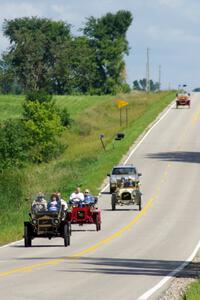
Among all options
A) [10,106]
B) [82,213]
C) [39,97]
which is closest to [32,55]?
[10,106]

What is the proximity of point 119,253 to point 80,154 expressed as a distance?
208ft

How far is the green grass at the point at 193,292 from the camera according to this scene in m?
17.4

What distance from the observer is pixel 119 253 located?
2962 centimetres

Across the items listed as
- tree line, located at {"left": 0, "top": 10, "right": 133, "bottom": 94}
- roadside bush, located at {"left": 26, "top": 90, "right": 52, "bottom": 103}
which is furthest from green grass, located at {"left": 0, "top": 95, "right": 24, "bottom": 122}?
tree line, located at {"left": 0, "top": 10, "right": 133, "bottom": 94}

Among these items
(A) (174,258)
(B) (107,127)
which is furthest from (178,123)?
(A) (174,258)

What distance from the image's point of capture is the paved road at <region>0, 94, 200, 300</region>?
19.2 metres

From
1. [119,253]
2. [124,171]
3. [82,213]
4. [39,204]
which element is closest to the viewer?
[119,253]

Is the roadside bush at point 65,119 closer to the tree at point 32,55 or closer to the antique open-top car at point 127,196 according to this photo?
the tree at point 32,55

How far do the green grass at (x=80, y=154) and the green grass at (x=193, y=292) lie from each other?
1436 centimetres

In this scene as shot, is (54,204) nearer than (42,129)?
Yes

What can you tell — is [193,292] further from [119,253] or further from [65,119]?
[65,119]

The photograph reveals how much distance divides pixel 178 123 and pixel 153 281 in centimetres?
9065

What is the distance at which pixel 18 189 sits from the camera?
69875 millimetres

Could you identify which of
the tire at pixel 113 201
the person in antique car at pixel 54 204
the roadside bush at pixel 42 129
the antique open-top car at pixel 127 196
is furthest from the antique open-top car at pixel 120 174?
the roadside bush at pixel 42 129
